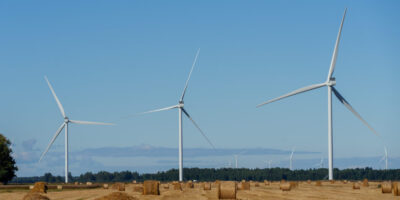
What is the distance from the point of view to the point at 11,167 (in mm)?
116688

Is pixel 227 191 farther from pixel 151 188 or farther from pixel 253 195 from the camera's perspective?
pixel 151 188

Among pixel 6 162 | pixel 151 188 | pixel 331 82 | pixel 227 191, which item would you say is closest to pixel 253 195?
pixel 227 191

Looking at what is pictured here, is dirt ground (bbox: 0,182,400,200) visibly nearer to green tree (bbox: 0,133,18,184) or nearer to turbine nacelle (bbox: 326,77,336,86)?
turbine nacelle (bbox: 326,77,336,86)

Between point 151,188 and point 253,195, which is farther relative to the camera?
point 151,188

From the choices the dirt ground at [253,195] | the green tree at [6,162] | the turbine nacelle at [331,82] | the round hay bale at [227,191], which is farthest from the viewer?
the green tree at [6,162]

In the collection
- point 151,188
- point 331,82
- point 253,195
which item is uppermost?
point 331,82

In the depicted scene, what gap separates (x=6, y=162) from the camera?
116m

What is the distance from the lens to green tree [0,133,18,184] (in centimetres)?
11394

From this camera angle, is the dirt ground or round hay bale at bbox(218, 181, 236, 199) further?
the dirt ground

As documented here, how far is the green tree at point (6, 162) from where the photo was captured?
113938 millimetres

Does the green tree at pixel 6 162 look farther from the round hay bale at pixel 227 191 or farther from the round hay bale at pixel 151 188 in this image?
the round hay bale at pixel 227 191

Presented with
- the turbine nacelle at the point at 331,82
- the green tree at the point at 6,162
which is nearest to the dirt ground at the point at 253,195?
the turbine nacelle at the point at 331,82

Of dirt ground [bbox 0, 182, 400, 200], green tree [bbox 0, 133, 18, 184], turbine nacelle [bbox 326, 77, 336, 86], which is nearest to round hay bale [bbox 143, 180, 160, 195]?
dirt ground [bbox 0, 182, 400, 200]

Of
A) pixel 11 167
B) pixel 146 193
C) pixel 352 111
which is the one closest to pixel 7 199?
pixel 146 193
